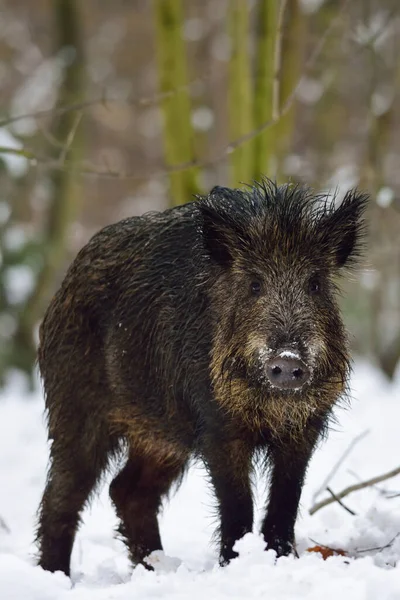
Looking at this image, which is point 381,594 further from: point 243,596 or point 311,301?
point 311,301

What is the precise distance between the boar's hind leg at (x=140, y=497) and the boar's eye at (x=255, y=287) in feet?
4.41

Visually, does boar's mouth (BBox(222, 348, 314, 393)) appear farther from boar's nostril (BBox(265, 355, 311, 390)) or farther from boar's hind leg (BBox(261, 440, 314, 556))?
boar's hind leg (BBox(261, 440, 314, 556))

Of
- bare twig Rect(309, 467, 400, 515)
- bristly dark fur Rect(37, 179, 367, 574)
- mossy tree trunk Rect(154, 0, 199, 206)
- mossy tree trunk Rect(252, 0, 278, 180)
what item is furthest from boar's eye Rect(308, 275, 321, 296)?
mossy tree trunk Rect(154, 0, 199, 206)

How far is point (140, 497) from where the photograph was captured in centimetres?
532

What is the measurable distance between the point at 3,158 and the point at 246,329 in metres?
4.21

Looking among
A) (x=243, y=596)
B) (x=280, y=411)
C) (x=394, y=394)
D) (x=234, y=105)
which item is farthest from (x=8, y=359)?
(x=243, y=596)

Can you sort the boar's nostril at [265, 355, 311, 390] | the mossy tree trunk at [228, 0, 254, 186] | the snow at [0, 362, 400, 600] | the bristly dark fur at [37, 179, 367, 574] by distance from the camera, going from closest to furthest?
the snow at [0, 362, 400, 600] < the boar's nostril at [265, 355, 311, 390] < the bristly dark fur at [37, 179, 367, 574] < the mossy tree trunk at [228, 0, 254, 186]

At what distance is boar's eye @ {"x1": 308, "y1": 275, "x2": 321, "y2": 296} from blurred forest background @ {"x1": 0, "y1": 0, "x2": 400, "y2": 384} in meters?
0.66

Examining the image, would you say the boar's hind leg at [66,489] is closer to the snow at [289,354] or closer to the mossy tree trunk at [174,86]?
the snow at [289,354]

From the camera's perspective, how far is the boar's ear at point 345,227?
443cm

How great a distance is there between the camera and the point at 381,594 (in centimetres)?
317

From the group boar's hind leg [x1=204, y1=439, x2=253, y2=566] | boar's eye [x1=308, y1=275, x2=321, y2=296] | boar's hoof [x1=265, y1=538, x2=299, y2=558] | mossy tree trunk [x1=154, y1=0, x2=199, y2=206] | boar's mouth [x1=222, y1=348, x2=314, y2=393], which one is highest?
mossy tree trunk [x1=154, y1=0, x2=199, y2=206]

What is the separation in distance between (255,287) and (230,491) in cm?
87

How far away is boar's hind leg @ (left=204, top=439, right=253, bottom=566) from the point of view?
429 cm
